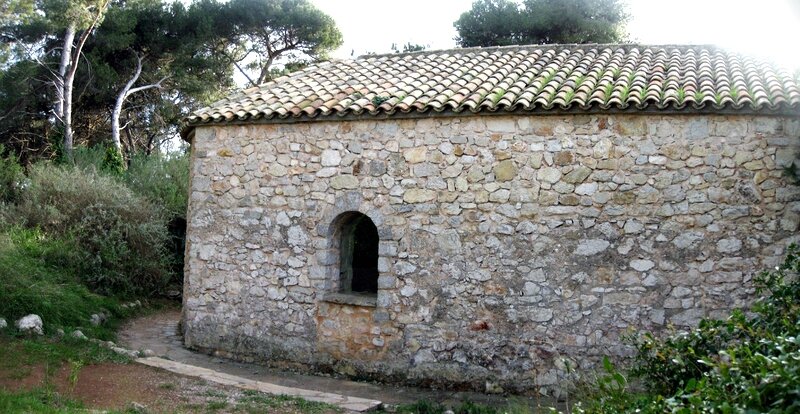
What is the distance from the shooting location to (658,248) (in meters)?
7.79

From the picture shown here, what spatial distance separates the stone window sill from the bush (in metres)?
5.17

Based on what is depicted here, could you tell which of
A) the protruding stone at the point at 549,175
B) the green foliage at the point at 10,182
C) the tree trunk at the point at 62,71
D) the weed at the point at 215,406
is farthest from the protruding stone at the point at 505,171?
the tree trunk at the point at 62,71

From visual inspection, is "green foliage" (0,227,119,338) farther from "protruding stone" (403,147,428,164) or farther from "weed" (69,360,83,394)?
"protruding stone" (403,147,428,164)

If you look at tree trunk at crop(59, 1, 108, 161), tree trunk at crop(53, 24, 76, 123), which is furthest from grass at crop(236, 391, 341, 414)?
tree trunk at crop(53, 24, 76, 123)

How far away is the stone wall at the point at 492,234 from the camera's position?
25.2 ft

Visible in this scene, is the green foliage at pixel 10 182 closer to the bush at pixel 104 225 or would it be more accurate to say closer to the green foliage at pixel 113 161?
the bush at pixel 104 225

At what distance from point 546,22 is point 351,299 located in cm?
1474

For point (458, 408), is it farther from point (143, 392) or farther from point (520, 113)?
point (520, 113)

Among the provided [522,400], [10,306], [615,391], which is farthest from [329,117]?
[615,391]

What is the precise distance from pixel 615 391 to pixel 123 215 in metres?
11.4

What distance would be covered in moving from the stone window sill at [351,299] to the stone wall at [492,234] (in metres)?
0.03

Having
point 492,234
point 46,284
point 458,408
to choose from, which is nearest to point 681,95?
point 492,234

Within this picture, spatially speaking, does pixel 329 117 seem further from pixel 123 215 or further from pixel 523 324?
pixel 123 215

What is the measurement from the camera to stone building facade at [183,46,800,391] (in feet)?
25.2
